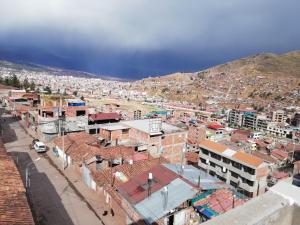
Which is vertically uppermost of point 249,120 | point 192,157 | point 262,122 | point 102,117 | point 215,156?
point 102,117

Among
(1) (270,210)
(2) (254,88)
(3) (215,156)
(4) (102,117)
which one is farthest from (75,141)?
(2) (254,88)

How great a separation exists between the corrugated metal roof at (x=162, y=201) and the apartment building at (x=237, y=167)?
1910 cm

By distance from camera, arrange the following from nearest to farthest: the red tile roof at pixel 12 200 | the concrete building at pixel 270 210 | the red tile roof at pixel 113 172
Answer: the concrete building at pixel 270 210 → the red tile roof at pixel 12 200 → the red tile roof at pixel 113 172

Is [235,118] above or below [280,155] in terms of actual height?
above

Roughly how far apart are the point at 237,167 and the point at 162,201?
21.6m

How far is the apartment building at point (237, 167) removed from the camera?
31016mm

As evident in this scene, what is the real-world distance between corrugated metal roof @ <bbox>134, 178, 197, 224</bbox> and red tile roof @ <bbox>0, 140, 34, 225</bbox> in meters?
5.39

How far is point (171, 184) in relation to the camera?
14.6 metres

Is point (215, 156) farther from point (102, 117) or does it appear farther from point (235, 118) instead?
point (235, 118)

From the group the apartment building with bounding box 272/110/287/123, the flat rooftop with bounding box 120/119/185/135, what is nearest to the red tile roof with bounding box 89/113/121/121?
the flat rooftop with bounding box 120/119/185/135

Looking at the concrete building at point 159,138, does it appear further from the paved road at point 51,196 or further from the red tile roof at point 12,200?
the red tile roof at point 12,200

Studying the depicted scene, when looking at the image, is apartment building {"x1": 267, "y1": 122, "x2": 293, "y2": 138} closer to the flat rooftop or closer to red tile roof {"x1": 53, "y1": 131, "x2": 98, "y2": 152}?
the flat rooftop

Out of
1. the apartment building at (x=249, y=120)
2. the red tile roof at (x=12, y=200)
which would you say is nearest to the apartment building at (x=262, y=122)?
the apartment building at (x=249, y=120)

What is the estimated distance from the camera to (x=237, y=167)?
3250 centimetres
